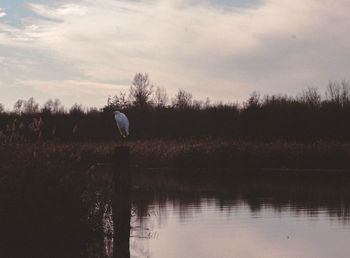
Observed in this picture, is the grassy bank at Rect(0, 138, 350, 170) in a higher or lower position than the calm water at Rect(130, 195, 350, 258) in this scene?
higher

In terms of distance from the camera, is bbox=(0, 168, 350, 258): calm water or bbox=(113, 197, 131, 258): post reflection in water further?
bbox=(0, 168, 350, 258): calm water

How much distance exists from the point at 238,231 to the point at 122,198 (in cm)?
411

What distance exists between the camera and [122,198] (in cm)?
890

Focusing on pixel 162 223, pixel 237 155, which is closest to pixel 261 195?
pixel 162 223

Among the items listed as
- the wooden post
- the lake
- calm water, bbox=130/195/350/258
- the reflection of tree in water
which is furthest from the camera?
the reflection of tree in water

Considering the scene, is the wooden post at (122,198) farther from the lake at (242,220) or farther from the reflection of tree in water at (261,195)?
the reflection of tree in water at (261,195)

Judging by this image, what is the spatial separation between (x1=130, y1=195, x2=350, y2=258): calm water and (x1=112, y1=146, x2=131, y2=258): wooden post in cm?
104

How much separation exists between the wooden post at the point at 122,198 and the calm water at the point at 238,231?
1043 millimetres

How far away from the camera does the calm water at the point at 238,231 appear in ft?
34.4

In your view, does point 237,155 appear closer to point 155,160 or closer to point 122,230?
point 155,160

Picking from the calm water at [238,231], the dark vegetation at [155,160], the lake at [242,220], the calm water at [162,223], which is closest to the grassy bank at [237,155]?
the dark vegetation at [155,160]

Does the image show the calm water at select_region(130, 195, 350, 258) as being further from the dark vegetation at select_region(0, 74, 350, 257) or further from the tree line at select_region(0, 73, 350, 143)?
the tree line at select_region(0, 73, 350, 143)

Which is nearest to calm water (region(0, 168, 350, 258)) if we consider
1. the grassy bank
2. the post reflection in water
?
the post reflection in water

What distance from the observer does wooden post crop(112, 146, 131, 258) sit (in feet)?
29.3
